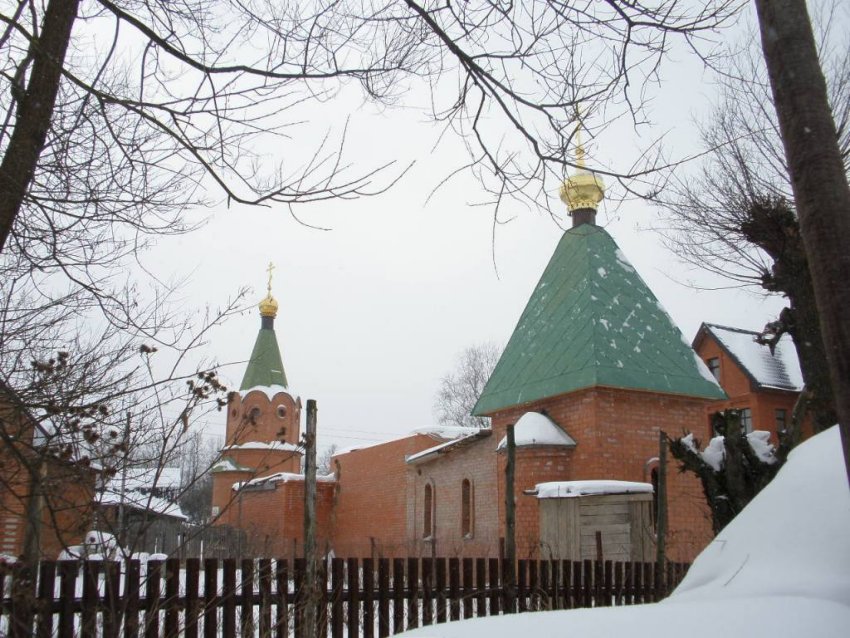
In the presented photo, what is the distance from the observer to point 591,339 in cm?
1409

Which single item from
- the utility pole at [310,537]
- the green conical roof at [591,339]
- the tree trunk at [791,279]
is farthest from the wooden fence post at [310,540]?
the green conical roof at [591,339]

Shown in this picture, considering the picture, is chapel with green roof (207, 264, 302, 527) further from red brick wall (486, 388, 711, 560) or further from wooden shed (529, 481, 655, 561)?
wooden shed (529, 481, 655, 561)

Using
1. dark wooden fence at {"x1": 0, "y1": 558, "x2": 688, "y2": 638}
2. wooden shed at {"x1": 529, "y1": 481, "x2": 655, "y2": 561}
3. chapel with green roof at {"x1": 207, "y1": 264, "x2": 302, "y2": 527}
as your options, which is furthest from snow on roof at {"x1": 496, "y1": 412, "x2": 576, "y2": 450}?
chapel with green roof at {"x1": 207, "y1": 264, "x2": 302, "y2": 527}

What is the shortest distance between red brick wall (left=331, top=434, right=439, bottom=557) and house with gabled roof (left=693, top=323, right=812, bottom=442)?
1038 cm

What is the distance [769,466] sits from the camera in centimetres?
630

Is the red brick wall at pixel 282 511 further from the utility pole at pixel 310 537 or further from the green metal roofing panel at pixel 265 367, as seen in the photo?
the utility pole at pixel 310 537

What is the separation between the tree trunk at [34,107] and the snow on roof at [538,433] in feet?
34.8

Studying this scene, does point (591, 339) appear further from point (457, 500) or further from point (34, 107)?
point (34, 107)

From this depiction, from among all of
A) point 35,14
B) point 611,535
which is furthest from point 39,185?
point 611,535

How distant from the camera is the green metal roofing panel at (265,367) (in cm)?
3244

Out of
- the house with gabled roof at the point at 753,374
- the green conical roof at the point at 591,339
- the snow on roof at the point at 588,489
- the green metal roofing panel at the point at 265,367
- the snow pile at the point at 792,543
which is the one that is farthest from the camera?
the green metal roofing panel at the point at 265,367

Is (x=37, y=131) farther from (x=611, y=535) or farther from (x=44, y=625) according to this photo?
(x=611, y=535)

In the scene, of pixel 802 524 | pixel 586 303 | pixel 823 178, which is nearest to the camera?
pixel 802 524

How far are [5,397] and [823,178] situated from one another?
13.9ft
